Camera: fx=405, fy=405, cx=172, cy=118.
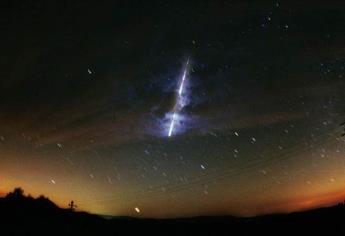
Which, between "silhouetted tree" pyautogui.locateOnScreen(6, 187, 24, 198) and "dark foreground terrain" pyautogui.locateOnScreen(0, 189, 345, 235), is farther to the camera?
"silhouetted tree" pyautogui.locateOnScreen(6, 187, 24, 198)

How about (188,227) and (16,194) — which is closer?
(188,227)

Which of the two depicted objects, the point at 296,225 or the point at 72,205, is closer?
the point at 296,225

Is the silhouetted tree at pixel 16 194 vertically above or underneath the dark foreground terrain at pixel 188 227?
above

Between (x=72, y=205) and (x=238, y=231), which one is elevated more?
(x=72, y=205)

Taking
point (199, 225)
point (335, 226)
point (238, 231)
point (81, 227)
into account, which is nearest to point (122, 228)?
point (81, 227)

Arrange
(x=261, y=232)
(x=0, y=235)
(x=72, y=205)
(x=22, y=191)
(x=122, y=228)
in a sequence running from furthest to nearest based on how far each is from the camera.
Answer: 1. (x=72, y=205)
2. (x=22, y=191)
3. (x=122, y=228)
4. (x=261, y=232)
5. (x=0, y=235)

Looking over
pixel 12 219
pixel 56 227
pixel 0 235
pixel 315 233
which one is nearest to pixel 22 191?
pixel 12 219

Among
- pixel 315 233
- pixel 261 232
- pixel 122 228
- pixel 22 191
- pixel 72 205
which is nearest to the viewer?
pixel 315 233

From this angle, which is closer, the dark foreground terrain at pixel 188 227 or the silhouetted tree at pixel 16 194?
the dark foreground terrain at pixel 188 227

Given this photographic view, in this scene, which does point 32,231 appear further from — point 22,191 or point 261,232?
point 22,191

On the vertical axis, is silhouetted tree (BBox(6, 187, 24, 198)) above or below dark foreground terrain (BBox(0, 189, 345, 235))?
above
